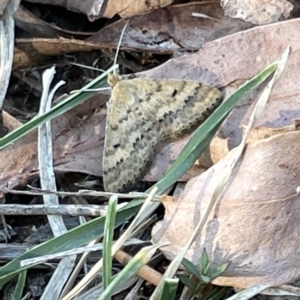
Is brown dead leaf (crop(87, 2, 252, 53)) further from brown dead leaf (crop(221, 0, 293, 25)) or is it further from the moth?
the moth

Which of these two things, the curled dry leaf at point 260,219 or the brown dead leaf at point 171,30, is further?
the brown dead leaf at point 171,30

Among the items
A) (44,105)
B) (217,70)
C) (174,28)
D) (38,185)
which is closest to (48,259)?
(38,185)

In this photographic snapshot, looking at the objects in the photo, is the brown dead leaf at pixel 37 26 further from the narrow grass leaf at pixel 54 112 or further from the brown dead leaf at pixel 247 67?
the brown dead leaf at pixel 247 67

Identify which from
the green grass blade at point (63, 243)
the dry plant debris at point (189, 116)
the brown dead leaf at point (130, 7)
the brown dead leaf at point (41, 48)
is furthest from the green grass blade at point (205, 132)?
the brown dead leaf at point (41, 48)

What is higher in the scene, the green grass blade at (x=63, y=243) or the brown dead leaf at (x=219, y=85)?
the brown dead leaf at (x=219, y=85)

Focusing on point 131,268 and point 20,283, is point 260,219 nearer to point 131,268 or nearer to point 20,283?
point 131,268

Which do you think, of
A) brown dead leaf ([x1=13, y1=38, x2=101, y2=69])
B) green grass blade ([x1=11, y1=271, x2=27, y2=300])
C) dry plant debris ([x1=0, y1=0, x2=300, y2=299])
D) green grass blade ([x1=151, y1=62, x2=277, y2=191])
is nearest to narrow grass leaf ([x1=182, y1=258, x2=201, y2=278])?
dry plant debris ([x1=0, y1=0, x2=300, y2=299])

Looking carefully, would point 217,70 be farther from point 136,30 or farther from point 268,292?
point 268,292
